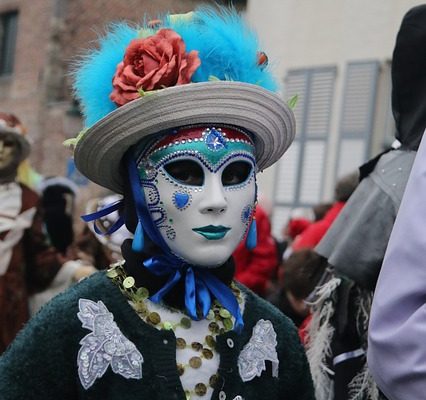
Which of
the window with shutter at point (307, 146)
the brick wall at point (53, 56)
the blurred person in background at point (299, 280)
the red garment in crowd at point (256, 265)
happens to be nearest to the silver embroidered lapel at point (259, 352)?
the blurred person in background at point (299, 280)

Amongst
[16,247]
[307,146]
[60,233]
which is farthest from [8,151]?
[307,146]

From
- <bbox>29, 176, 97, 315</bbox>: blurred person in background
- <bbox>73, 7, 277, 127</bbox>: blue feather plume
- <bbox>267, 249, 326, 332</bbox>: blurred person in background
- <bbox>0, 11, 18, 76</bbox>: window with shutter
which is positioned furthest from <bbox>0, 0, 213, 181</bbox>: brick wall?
<bbox>73, 7, 277, 127</bbox>: blue feather plume

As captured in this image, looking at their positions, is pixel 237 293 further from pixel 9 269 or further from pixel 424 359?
pixel 9 269

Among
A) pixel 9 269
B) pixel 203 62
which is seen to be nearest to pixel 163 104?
pixel 203 62

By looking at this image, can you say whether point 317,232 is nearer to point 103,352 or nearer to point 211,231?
point 211,231

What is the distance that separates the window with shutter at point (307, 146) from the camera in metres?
10.3

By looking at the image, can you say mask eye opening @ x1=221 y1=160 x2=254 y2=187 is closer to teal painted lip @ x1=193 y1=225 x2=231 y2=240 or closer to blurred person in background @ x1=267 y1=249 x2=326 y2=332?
teal painted lip @ x1=193 y1=225 x2=231 y2=240

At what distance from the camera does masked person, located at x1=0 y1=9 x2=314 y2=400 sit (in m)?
1.86

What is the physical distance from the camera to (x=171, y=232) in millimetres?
1926

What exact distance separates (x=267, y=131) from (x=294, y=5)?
901cm

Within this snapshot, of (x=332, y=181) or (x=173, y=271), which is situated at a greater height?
(x=173, y=271)

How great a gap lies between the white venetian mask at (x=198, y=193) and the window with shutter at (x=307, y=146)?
831cm

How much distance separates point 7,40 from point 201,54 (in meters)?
15.7

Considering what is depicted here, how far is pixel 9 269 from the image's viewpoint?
3.96m
